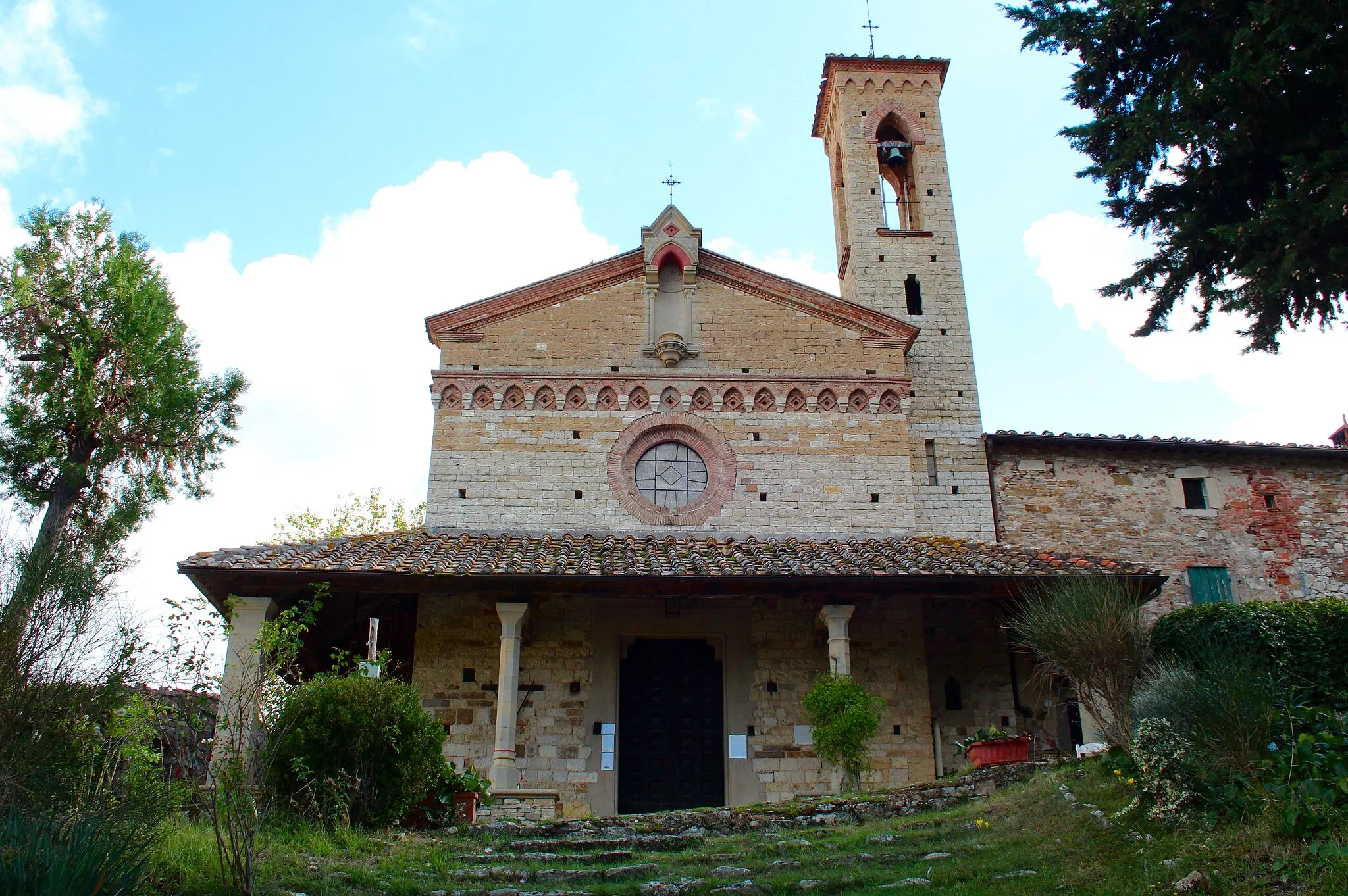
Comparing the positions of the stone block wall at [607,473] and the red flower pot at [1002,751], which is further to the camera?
the stone block wall at [607,473]

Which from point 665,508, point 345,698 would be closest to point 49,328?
point 665,508

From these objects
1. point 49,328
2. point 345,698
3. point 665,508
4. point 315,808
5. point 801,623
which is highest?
point 49,328

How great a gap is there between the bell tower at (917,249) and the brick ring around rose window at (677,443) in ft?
10.7

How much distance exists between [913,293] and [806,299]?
8.91 ft

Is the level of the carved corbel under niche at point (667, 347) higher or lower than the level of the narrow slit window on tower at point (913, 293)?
lower

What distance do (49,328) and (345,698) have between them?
50.2ft

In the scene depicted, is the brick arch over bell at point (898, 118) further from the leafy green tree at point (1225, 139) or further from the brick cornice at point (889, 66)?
the leafy green tree at point (1225, 139)

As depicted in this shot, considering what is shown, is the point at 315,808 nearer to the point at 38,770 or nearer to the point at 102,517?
the point at 38,770

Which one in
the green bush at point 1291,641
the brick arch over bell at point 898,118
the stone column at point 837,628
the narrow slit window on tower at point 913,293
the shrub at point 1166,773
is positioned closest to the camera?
the shrub at point 1166,773

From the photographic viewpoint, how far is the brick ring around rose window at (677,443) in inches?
617

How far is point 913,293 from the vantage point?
18797 mm

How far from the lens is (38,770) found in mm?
7449

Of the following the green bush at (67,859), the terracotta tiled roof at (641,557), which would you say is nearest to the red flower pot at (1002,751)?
the terracotta tiled roof at (641,557)

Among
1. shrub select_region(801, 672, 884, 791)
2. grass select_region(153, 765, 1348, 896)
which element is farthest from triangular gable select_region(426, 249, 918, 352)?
grass select_region(153, 765, 1348, 896)
